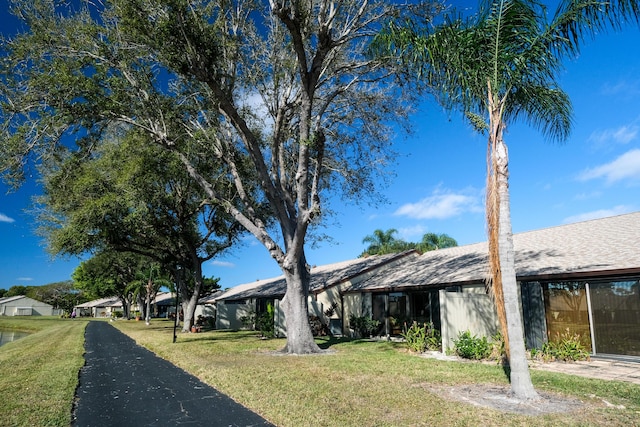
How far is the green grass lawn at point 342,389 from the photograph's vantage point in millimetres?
6289

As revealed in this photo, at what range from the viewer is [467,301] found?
1483 centimetres

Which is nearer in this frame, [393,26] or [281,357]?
[393,26]

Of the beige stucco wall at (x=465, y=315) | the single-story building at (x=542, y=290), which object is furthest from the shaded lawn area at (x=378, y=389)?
the single-story building at (x=542, y=290)

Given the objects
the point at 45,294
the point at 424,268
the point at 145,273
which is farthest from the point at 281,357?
the point at 45,294

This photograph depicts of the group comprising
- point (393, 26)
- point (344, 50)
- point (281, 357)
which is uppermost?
point (344, 50)

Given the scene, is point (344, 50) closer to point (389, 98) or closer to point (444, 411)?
point (389, 98)

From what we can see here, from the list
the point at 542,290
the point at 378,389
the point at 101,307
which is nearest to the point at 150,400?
the point at 378,389

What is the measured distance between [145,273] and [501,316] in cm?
4393

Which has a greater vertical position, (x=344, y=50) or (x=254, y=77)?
(x=344, y=50)

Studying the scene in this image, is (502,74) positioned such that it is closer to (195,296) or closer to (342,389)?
(342,389)

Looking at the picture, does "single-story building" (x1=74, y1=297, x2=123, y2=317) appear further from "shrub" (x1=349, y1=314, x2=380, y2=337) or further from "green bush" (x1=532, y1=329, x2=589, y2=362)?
"green bush" (x1=532, y1=329, x2=589, y2=362)

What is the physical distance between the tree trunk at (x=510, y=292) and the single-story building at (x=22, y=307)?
11762 centimetres

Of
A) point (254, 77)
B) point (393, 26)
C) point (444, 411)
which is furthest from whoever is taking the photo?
point (254, 77)

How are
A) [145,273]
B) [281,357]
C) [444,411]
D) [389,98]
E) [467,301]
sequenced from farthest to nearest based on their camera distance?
[145,273]
[389,98]
[467,301]
[281,357]
[444,411]
